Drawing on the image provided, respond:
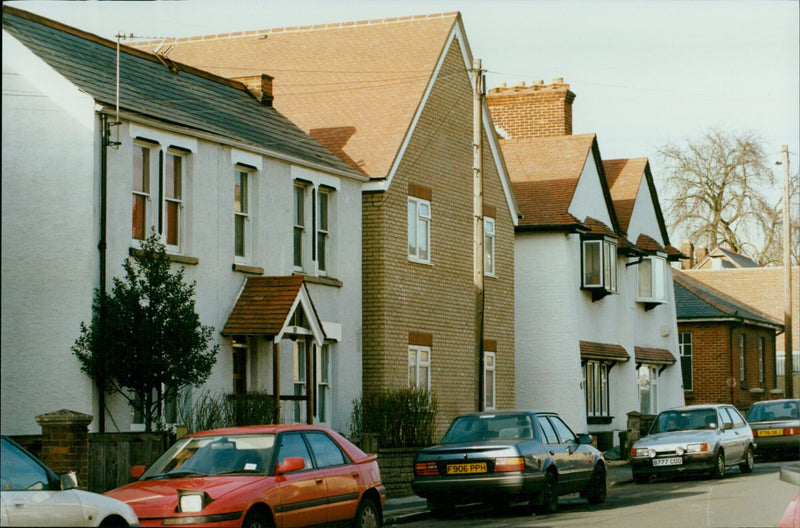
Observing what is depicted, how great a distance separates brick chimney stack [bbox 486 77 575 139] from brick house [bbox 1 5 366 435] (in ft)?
47.3

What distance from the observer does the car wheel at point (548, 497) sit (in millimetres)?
18828

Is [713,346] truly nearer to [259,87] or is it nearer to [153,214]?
[259,87]

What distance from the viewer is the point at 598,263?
37.1 metres

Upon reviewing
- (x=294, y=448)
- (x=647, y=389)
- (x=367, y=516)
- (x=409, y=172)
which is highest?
(x=409, y=172)

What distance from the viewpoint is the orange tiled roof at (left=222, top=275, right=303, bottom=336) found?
74.6ft

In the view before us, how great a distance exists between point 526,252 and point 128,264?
18341mm

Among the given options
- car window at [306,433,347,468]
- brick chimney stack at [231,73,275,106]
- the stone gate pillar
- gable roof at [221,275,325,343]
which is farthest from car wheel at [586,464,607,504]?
brick chimney stack at [231,73,275,106]

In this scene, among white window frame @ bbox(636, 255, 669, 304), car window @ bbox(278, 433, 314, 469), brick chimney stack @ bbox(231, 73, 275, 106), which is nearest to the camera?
car window @ bbox(278, 433, 314, 469)

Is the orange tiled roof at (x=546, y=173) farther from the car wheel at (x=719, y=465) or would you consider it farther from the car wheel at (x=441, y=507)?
the car wheel at (x=441, y=507)

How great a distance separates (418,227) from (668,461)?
7798mm

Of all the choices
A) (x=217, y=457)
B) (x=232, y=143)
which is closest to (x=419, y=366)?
(x=232, y=143)

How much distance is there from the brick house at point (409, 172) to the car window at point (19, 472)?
54.4 feet

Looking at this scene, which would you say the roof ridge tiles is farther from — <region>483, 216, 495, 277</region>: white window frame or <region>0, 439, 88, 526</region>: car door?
<region>0, 439, 88, 526</region>: car door

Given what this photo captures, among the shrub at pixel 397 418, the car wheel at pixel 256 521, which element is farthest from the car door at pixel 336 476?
the shrub at pixel 397 418
